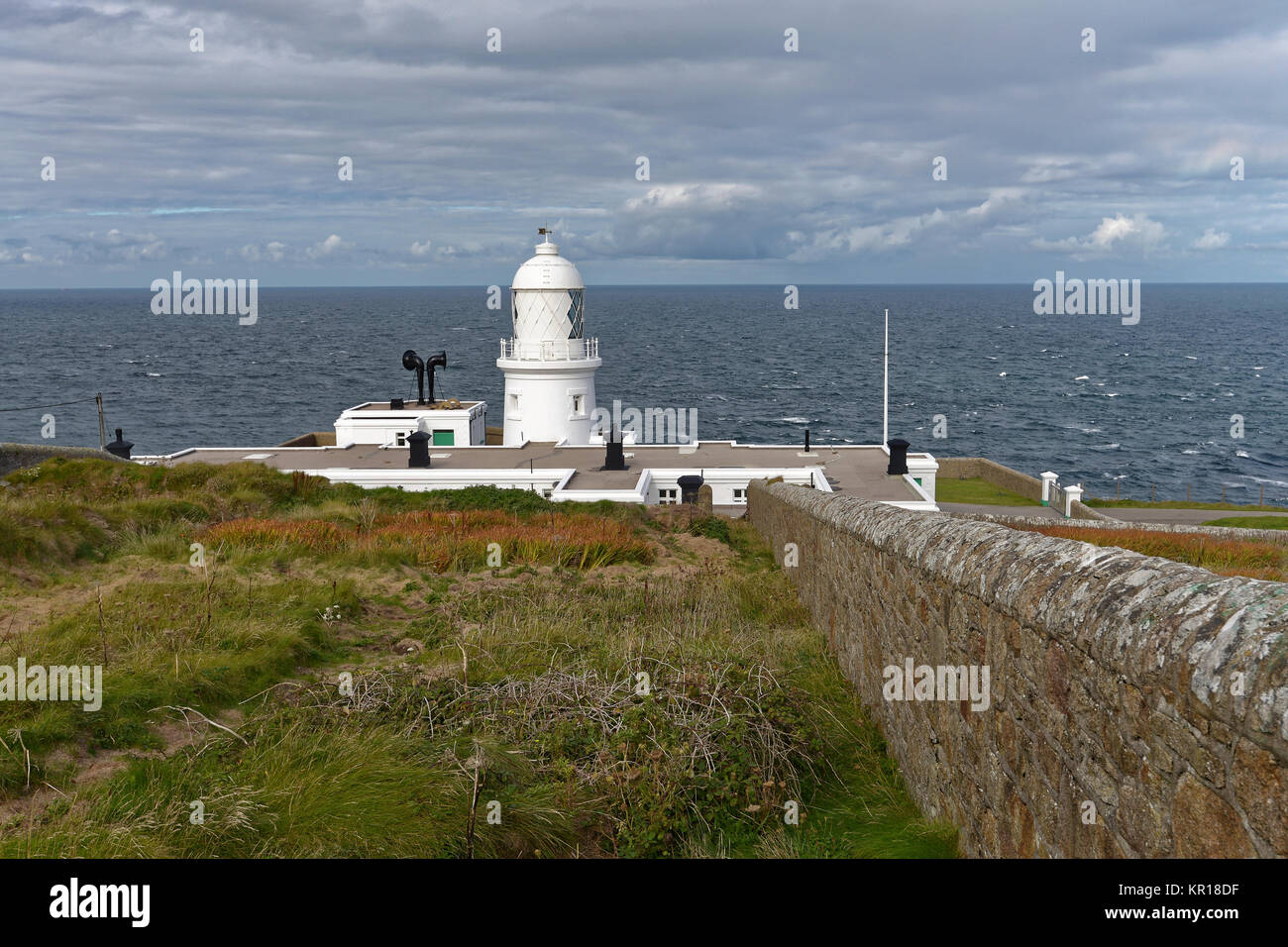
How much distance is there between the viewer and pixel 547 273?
1553 inches

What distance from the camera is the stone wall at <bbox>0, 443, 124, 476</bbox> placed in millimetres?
22170

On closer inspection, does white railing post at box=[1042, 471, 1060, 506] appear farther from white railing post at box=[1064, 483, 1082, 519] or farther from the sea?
the sea

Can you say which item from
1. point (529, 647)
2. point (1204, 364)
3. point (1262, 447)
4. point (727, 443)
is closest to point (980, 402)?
point (1262, 447)

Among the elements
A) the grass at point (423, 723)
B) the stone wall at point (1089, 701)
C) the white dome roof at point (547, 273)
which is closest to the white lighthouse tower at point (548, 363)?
the white dome roof at point (547, 273)

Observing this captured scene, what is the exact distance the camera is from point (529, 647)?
8930 mm

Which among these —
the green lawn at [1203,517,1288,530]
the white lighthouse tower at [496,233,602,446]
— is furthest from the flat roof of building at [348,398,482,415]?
the green lawn at [1203,517,1288,530]

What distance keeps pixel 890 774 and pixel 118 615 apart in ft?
22.2

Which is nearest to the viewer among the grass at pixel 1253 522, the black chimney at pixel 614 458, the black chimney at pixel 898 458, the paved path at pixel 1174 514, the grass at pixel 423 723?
the grass at pixel 423 723

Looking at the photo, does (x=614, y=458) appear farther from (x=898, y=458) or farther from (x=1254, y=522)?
(x=1254, y=522)

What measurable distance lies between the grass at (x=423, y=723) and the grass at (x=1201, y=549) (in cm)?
699

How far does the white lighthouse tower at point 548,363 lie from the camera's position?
128 feet

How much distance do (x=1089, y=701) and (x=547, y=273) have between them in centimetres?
3698

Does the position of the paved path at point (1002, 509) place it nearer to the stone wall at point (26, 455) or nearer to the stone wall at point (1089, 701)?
the stone wall at point (26, 455)
